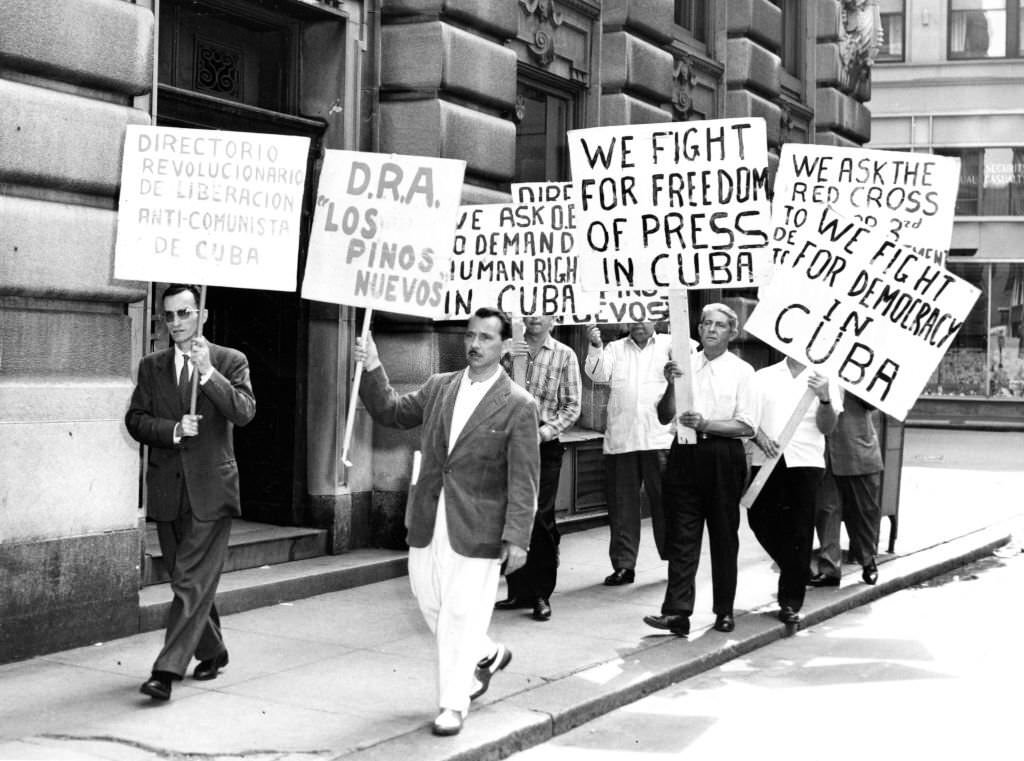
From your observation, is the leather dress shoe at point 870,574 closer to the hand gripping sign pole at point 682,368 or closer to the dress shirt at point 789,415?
the dress shirt at point 789,415

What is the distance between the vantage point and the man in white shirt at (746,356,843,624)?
936 centimetres

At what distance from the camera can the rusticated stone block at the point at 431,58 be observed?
11.2 m

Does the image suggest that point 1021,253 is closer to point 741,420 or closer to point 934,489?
point 934,489

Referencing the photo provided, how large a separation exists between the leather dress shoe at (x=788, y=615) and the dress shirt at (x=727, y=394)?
4.36ft

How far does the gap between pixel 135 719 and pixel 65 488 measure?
1.85 m

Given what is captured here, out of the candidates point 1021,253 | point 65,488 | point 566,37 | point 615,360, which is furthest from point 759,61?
point 1021,253

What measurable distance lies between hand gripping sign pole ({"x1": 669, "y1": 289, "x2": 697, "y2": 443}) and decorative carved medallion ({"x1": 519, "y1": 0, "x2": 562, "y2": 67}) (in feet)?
16.5

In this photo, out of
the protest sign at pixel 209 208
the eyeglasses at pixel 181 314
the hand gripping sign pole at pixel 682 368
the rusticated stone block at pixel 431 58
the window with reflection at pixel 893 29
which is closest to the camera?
the eyeglasses at pixel 181 314

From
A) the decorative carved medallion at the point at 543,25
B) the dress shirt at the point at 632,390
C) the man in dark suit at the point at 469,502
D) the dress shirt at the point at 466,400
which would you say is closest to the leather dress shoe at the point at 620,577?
the dress shirt at the point at 632,390

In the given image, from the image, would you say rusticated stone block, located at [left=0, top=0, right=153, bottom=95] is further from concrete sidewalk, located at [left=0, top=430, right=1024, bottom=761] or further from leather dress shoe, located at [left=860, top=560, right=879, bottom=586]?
leather dress shoe, located at [left=860, top=560, right=879, bottom=586]

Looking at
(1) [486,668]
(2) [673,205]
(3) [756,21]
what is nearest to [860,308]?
(2) [673,205]

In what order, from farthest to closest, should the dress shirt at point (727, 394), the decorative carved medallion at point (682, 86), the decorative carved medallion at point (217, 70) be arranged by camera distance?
the decorative carved medallion at point (682, 86), the decorative carved medallion at point (217, 70), the dress shirt at point (727, 394)

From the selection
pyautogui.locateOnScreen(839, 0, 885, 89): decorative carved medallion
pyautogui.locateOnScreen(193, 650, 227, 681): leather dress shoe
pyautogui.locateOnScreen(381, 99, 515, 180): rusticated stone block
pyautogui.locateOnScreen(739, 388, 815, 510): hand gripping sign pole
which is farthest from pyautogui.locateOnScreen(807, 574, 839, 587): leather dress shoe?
pyautogui.locateOnScreen(839, 0, 885, 89): decorative carved medallion

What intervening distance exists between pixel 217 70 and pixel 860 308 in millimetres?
4799
